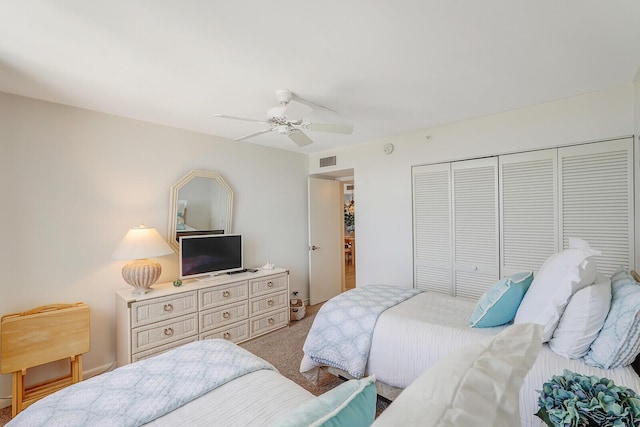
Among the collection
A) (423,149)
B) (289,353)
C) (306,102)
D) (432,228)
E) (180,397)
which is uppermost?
(306,102)

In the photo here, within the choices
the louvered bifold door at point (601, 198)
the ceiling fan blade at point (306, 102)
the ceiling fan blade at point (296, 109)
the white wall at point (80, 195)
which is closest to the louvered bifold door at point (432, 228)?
the louvered bifold door at point (601, 198)

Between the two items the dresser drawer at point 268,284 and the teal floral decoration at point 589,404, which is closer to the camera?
the teal floral decoration at point 589,404

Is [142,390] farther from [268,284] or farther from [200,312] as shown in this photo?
[268,284]

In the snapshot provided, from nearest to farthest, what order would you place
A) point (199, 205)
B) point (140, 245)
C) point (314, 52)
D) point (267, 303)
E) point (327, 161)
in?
point (314, 52) < point (140, 245) < point (199, 205) < point (267, 303) < point (327, 161)

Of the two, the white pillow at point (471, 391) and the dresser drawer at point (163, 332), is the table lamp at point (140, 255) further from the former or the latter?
the white pillow at point (471, 391)

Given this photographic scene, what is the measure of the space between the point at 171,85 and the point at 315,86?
1.11 metres

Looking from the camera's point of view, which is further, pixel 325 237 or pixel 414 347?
pixel 325 237

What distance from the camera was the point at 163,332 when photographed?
8.82ft

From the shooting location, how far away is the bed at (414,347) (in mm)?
1412

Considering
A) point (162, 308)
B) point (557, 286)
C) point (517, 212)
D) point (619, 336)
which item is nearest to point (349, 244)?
point (517, 212)

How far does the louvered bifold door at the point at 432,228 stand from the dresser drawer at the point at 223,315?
2.10 metres

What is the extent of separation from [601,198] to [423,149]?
5.48 feet

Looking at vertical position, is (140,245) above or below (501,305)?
above

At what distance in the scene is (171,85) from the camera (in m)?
2.22
